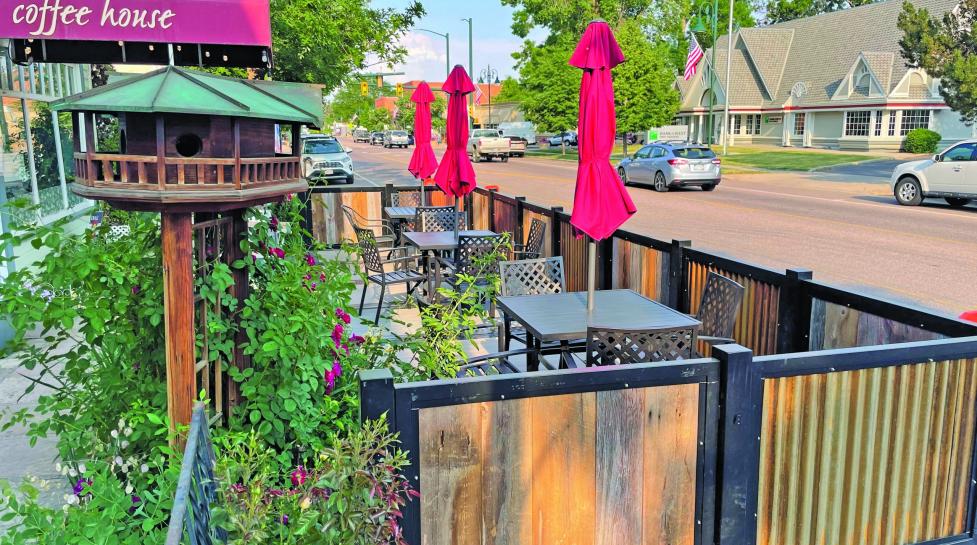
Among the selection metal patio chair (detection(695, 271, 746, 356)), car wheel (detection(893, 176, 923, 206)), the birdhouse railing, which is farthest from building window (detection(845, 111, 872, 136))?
the birdhouse railing

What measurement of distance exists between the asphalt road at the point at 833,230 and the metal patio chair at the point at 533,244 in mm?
2204

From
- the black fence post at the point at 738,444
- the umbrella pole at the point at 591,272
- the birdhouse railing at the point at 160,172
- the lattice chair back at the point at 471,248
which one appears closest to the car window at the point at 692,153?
the lattice chair back at the point at 471,248

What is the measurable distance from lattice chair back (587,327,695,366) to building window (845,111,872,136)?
45.1 meters

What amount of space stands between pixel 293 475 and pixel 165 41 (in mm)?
2467

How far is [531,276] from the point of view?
6617 millimetres

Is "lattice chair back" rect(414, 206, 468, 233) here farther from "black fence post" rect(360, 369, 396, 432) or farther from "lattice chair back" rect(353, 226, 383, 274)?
"black fence post" rect(360, 369, 396, 432)

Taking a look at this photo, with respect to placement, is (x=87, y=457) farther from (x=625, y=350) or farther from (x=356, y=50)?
(x=356, y=50)

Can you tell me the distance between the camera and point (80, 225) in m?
9.96

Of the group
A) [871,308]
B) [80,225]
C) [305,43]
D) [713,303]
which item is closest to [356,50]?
[305,43]

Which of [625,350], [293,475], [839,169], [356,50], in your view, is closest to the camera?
[293,475]

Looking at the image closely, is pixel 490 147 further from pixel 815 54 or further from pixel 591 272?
pixel 591 272

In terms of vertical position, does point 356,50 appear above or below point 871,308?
above

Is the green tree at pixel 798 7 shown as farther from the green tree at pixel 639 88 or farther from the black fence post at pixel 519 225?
the black fence post at pixel 519 225

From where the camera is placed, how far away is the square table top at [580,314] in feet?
16.3
